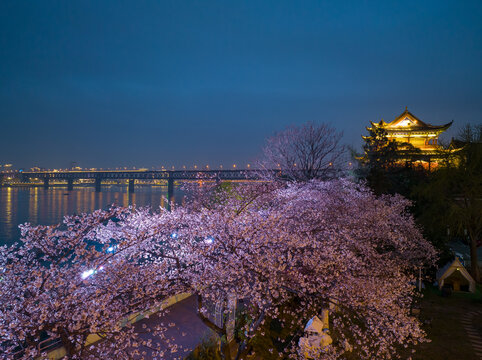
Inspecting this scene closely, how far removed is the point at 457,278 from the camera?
1809cm

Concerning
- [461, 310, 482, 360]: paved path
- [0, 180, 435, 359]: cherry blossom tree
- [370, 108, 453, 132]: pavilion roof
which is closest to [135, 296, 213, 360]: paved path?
[0, 180, 435, 359]: cherry blossom tree

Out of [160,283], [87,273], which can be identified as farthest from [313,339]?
[87,273]

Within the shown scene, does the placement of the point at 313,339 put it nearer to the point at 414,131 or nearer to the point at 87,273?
the point at 87,273

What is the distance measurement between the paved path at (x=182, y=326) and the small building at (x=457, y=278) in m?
13.9

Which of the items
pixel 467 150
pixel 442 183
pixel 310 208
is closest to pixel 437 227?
pixel 442 183

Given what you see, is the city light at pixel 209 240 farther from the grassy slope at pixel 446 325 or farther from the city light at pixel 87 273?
the grassy slope at pixel 446 325

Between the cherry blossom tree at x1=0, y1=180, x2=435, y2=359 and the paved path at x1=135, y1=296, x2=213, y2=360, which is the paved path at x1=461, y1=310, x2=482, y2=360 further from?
the paved path at x1=135, y1=296, x2=213, y2=360

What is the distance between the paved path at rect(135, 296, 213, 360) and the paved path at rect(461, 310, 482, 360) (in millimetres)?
9405

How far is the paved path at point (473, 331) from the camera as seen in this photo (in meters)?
11.7

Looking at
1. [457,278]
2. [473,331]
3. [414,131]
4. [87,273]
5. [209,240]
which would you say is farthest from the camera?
[414,131]

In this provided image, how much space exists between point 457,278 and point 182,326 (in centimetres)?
1550

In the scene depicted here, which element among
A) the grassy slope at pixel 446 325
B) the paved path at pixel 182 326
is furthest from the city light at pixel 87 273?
the grassy slope at pixel 446 325

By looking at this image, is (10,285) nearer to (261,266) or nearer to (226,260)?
(226,260)

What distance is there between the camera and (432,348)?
1173 centimetres
